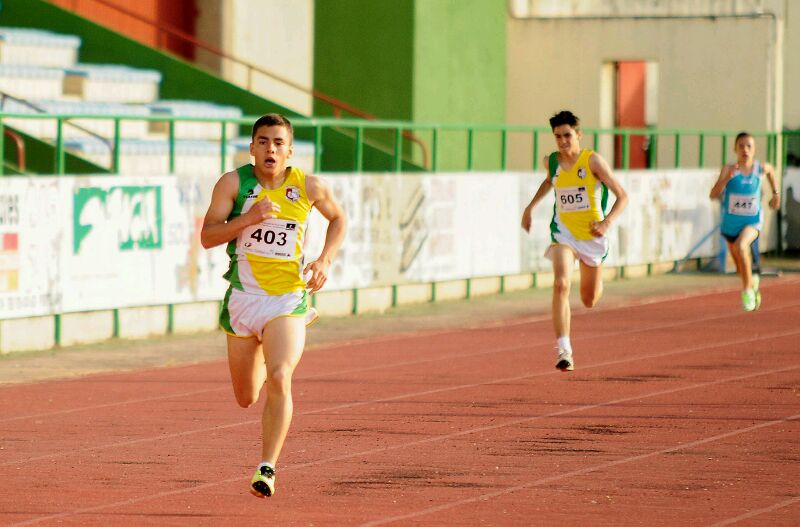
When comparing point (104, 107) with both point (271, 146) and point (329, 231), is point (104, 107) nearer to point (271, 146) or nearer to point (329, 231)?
point (329, 231)

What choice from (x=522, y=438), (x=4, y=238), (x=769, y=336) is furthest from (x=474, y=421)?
(x=769, y=336)

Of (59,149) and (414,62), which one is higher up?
(414,62)

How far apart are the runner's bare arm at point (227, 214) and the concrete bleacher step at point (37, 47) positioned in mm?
14768

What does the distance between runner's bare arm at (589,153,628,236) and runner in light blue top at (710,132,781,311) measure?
4998mm

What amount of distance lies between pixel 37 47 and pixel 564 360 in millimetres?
12072

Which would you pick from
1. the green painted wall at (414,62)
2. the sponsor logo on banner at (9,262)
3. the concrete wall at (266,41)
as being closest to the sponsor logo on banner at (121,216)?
the sponsor logo on banner at (9,262)

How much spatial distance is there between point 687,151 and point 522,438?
1871 centimetres

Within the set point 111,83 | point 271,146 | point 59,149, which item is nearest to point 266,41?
point 111,83

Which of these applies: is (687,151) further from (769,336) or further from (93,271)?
(93,271)

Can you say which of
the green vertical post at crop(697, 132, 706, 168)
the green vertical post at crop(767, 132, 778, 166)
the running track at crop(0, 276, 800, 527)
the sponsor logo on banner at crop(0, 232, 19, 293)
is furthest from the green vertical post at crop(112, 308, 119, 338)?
the green vertical post at crop(767, 132, 778, 166)

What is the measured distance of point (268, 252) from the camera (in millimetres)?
9094

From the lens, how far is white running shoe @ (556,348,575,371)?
47.6 feet

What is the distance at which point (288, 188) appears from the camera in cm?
906

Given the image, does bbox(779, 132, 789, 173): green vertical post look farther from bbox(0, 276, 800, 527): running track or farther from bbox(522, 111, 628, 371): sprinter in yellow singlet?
bbox(522, 111, 628, 371): sprinter in yellow singlet
